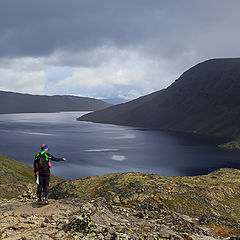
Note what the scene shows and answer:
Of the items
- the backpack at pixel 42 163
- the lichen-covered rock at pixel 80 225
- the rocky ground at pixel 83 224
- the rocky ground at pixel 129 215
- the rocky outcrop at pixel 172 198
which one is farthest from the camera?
the rocky outcrop at pixel 172 198

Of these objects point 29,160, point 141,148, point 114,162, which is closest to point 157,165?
point 114,162

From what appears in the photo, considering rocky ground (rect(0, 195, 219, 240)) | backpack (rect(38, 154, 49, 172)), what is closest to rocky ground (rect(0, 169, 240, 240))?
rocky ground (rect(0, 195, 219, 240))

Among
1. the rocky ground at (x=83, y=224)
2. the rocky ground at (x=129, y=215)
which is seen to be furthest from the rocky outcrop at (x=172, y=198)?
the rocky ground at (x=83, y=224)

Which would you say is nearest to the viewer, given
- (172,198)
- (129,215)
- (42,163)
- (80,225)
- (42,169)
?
(80,225)

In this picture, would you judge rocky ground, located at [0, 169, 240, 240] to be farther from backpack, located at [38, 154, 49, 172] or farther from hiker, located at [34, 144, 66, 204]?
backpack, located at [38, 154, 49, 172]

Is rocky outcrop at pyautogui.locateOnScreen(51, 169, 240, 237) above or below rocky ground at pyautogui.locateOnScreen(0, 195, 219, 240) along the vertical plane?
below

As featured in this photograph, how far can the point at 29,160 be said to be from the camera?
10138cm

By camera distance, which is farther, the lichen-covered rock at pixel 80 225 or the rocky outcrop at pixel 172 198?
the rocky outcrop at pixel 172 198

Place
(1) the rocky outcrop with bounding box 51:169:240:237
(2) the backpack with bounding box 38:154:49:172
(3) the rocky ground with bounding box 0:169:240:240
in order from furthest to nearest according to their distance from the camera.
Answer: (1) the rocky outcrop with bounding box 51:169:240:237
(2) the backpack with bounding box 38:154:49:172
(3) the rocky ground with bounding box 0:169:240:240

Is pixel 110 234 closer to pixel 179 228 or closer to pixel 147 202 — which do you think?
pixel 179 228

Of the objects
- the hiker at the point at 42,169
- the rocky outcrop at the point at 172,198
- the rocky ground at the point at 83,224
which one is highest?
the hiker at the point at 42,169

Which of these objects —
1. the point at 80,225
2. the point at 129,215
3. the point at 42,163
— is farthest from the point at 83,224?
the point at 42,163

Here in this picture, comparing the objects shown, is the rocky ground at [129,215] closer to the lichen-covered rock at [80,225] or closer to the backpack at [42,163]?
the lichen-covered rock at [80,225]

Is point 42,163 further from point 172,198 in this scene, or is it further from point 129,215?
point 172,198
